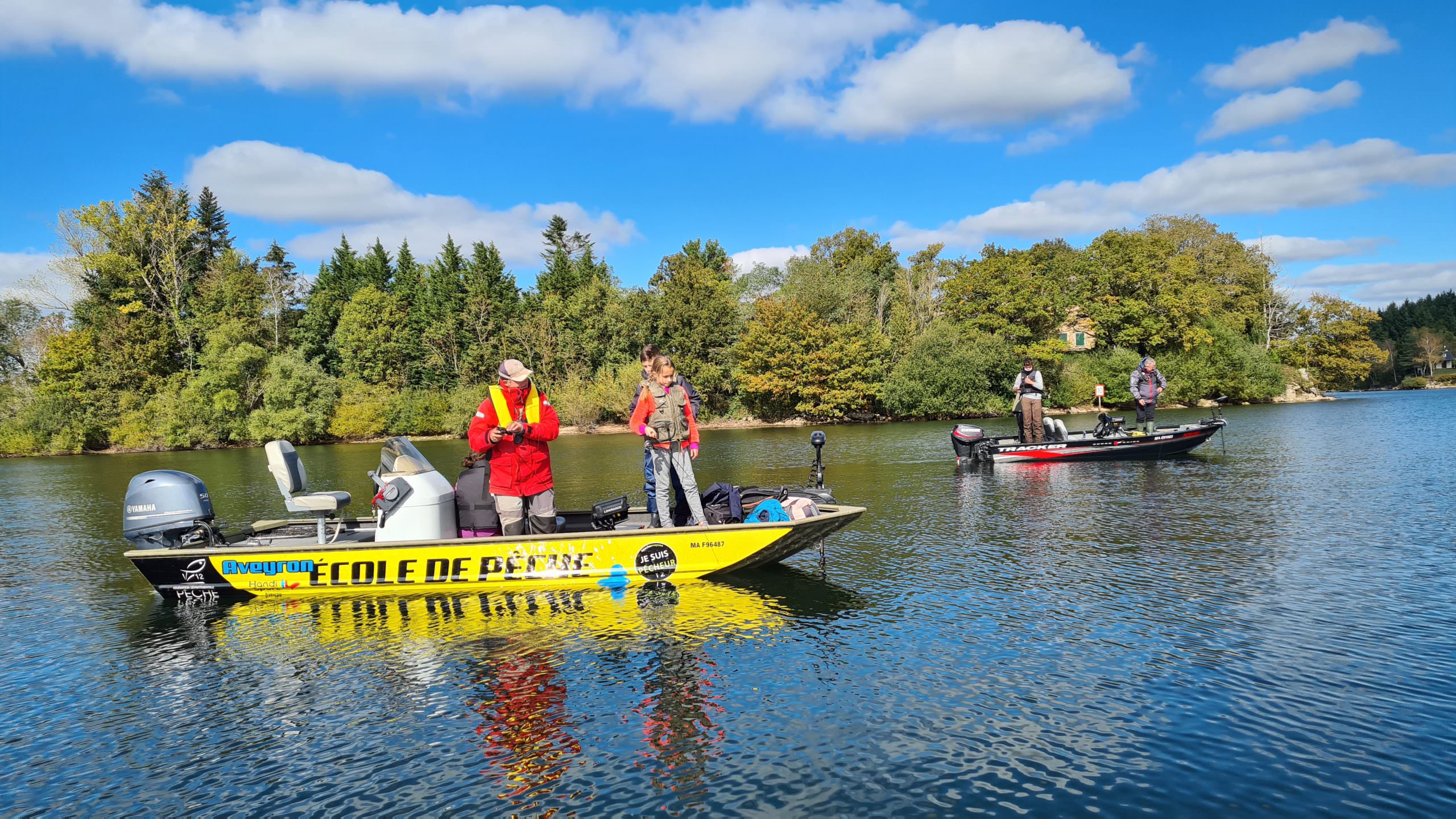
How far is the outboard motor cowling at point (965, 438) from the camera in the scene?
21250mm

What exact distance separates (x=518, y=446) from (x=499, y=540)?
3.61 ft

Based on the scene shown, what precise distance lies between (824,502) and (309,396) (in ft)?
174

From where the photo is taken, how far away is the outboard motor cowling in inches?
837

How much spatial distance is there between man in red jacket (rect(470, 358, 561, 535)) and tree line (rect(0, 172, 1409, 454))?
43967 millimetres

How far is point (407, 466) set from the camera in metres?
9.79

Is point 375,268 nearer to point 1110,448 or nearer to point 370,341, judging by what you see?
point 370,341

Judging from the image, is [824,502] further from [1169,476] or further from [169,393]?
[169,393]

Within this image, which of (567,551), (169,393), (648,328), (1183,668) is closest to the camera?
(1183,668)

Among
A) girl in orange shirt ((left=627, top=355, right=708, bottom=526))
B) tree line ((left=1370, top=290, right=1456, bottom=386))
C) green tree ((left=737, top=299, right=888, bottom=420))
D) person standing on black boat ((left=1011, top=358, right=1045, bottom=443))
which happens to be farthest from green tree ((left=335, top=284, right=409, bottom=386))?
tree line ((left=1370, top=290, right=1456, bottom=386))

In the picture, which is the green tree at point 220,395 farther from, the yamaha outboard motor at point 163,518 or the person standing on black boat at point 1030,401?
the person standing on black boat at point 1030,401

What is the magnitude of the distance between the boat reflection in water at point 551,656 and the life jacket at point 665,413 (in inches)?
71.9

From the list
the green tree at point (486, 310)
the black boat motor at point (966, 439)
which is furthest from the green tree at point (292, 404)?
the black boat motor at point (966, 439)

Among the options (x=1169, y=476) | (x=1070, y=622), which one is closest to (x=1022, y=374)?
(x=1169, y=476)

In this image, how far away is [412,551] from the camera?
9383 mm
